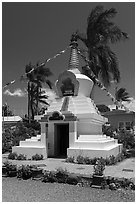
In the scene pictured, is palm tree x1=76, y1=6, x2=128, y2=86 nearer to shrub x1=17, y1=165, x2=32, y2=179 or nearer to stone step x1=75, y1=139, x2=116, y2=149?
stone step x1=75, y1=139, x2=116, y2=149

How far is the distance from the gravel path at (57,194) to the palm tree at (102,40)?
13.6 m

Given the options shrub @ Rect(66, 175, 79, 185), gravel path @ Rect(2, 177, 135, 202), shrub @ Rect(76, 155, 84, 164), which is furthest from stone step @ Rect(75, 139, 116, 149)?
gravel path @ Rect(2, 177, 135, 202)

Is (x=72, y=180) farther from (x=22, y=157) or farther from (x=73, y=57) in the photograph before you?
(x=73, y=57)

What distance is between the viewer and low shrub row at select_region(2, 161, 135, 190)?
22.0 feet

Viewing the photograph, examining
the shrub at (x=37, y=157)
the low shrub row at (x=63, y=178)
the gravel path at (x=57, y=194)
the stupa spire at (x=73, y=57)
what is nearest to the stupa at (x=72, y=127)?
the stupa spire at (x=73, y=57)

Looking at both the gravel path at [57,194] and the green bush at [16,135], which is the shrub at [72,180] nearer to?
the gravel path at [57,194]

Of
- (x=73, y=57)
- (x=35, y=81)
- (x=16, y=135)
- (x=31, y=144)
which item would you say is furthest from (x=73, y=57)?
(x=35, y=81)

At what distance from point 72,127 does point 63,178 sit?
535cm

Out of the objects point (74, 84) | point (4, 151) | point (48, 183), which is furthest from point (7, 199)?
point (4, 151)

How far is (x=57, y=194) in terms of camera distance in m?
6.29

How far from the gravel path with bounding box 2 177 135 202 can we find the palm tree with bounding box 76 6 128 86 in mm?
13559

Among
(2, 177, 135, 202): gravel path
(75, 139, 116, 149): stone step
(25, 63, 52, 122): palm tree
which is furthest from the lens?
(25, 63, 52, 122): palm tree

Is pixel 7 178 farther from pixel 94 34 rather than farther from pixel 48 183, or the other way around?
pixel 94 34

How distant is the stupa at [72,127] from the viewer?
1202cm
